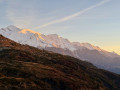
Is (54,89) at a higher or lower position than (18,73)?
lower

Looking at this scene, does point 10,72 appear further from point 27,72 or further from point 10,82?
point 10,82

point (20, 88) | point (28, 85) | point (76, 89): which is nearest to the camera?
point (20, 88)

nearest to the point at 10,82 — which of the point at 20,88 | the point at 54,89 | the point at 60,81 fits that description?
the point at 20,88

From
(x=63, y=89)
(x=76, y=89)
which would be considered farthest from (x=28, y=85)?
(x=76, y=89)

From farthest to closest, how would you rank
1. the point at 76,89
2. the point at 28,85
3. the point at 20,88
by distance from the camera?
the point at 76,89 → the point at 28,85 → the point at 20,88

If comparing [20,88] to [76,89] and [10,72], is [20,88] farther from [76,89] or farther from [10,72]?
[76,89]

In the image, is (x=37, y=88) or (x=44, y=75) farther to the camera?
(x=44, y=75)

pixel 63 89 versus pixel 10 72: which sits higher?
pixel 10 72

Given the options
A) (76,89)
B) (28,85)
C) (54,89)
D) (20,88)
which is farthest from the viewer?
(76,89)

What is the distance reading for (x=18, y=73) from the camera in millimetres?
134125

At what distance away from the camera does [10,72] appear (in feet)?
441

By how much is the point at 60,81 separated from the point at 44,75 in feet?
47.5

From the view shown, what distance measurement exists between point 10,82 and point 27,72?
118 ft

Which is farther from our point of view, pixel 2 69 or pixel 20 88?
pixel 2 69
